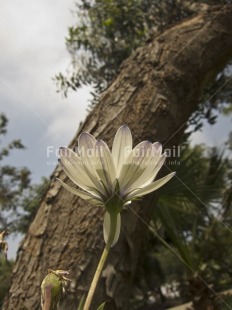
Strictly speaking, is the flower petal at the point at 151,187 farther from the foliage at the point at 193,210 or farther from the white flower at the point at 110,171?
the foliage at the point at 193,210

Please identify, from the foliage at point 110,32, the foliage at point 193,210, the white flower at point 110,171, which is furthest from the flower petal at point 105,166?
the foliage at point 110,32

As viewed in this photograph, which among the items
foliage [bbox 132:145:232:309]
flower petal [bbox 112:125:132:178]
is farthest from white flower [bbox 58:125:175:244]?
foliage [bbox 132:145:232:309]

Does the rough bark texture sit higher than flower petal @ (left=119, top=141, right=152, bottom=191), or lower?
higher

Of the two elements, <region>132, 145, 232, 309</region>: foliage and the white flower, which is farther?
<region>132, 145, 232, 309</region>: foliage

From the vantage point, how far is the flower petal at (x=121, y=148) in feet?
1.11

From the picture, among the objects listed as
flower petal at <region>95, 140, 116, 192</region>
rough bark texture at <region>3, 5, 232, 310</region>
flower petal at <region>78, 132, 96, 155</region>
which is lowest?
flower petal at <region>95, 140, 116, 192</region>

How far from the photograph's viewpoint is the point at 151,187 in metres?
0.32

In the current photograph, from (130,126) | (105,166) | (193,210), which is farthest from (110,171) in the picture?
(193,210)

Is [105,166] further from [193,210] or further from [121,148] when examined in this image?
[193,210]

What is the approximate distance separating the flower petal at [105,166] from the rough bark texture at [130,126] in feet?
1.64

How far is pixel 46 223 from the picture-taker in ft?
3.24

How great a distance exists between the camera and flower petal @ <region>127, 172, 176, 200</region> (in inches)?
12.5

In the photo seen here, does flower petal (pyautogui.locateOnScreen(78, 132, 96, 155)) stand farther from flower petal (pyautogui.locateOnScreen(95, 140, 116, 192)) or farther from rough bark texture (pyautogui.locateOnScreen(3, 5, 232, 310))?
rough bark texture (pyautogui.locateOnScreen(3, 5, 232, 310))

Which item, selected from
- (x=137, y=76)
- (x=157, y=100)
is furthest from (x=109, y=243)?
(x=137, y=76)
